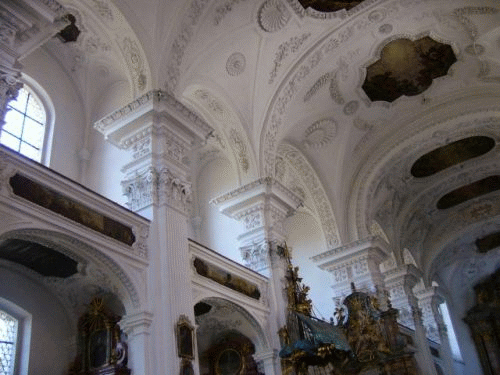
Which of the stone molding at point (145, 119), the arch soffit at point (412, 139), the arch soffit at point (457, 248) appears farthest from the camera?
the arch soffit at point (457, 248)

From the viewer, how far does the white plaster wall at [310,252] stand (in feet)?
58.5

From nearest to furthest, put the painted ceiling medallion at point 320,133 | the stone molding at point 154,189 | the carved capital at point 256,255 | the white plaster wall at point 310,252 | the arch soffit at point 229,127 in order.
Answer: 1. the stone molding at point 154,189
2. the carved capital at point 256,255
3. the arch soffit at point 229,127
4. the painted ceiling medallion at point 320,133
5. the white plaster wall at point 310,252

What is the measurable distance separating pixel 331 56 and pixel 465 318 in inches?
708

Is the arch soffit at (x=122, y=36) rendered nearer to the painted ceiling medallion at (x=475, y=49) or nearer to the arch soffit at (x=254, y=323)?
the arch soffit at (x=254, y=323)

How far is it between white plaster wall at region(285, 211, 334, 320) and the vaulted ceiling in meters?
0.89

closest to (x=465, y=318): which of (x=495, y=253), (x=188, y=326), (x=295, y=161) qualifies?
(x=495, y=253)

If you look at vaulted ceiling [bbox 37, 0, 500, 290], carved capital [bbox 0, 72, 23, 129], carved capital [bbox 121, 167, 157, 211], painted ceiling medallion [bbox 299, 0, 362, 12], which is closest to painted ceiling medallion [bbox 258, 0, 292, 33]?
vaulted ceiling [bbox 37, 0, 500, 290]

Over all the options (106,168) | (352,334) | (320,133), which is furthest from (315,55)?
(352,334)

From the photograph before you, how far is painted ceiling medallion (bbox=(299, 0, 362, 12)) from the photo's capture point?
508 inches

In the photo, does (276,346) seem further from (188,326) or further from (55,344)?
(55,344)

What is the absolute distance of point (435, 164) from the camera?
19.7 metres

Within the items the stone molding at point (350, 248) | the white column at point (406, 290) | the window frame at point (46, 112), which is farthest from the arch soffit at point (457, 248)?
the window frame at point (46, 112)

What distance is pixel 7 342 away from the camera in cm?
930

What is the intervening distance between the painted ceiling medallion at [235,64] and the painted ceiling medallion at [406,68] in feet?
12.1
